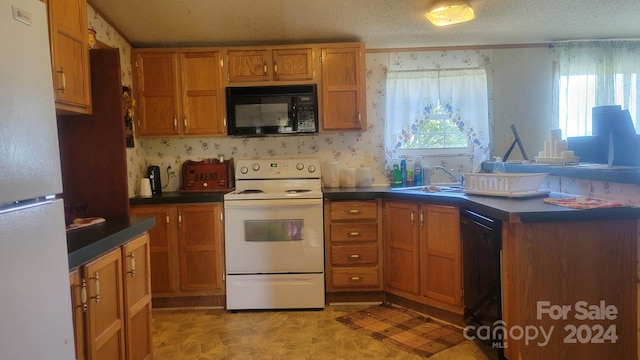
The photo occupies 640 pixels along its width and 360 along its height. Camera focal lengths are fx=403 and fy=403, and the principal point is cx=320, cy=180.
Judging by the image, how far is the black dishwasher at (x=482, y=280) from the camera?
2.13 meters

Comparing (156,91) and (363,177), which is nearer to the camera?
(156,91)

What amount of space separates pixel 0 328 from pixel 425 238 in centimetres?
253

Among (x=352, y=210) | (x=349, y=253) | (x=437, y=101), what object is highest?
(x=437, y=101)

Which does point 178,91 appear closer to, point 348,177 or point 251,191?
point 251,191

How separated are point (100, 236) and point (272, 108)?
2.04m

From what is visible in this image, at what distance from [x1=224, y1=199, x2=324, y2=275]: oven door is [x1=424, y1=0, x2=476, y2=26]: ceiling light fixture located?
62.1 inches

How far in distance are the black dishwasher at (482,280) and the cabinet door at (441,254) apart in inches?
3.1

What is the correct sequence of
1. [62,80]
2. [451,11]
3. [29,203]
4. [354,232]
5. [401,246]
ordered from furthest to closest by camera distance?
1. [354,232]
2. [401,246]
3. [451,11]
4. [62,80]
5. [29,203]

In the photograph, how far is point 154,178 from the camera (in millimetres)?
3627

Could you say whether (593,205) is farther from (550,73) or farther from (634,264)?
(550,73)

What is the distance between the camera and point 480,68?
376cm

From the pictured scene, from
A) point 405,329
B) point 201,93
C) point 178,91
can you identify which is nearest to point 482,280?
point 405,329

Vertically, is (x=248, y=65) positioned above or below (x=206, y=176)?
above

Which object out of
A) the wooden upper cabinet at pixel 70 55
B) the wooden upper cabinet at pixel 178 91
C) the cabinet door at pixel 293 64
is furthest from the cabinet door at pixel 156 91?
the wooden upper cabinet at pixel 70 55
